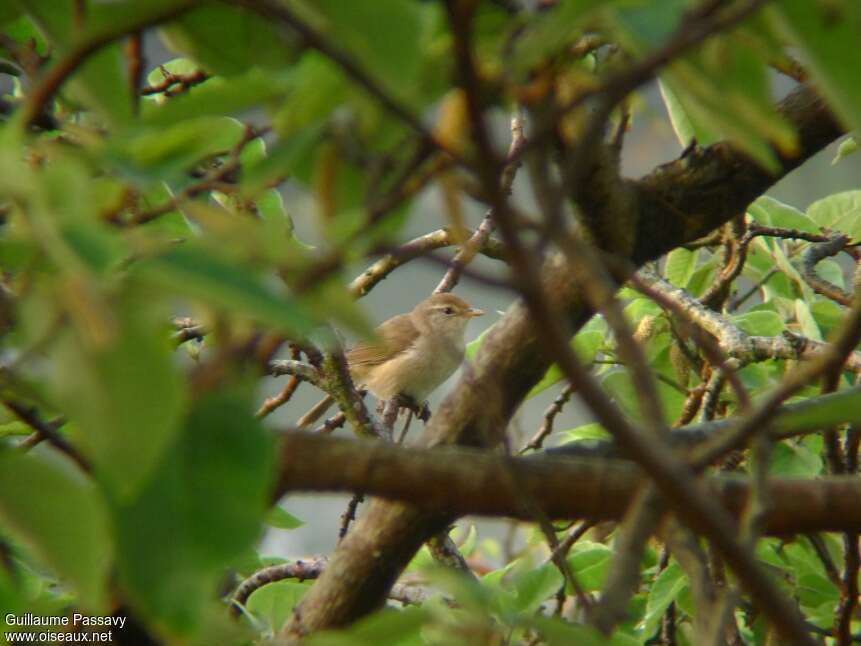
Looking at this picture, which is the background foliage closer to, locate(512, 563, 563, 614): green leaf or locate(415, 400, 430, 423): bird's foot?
locate(512, 563, 563, 614): green leaf

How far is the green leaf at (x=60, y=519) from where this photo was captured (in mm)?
603

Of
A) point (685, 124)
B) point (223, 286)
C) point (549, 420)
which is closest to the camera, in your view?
point (223, 286)

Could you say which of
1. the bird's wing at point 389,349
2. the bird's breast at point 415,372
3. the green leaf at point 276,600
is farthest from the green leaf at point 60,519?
the bird's wing at point 389,349

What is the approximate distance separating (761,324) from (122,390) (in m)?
2.35

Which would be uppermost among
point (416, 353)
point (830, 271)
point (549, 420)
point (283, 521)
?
point (830, 271)

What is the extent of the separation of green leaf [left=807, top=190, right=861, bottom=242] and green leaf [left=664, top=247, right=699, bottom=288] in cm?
35

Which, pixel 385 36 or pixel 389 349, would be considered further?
pixel 389 349

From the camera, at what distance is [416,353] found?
657 centimetres

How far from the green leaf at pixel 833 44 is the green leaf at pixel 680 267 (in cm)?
247

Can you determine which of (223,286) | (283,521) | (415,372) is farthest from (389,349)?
(223,286)

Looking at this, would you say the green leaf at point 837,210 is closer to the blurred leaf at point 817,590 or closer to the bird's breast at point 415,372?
the blurred leaf at point 817,590

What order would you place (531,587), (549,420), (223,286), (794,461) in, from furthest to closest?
1. (549,420)
2. (794,461)
3. (531,587)
4. (223,286)

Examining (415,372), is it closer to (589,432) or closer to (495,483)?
(589,432)

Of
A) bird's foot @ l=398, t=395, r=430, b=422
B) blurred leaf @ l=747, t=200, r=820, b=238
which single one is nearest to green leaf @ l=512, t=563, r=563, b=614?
blurred leaf @ l=747, t=200, r=820, b=238
